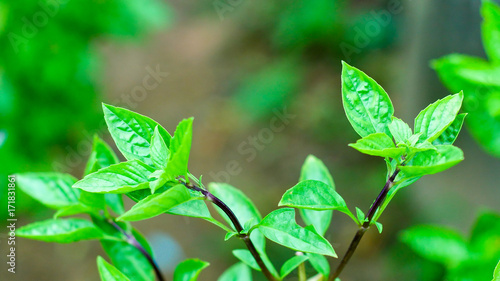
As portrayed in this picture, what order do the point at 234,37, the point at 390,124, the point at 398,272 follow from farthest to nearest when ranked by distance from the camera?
1. the point at 234,37
2. the point at 398,272
3. the point at 390,124

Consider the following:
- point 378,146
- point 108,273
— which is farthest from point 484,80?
point 108,273

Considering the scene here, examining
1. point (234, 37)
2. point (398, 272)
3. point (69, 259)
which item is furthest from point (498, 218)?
point (234, 37)

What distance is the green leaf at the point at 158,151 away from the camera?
0.67 metres

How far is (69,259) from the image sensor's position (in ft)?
8.54

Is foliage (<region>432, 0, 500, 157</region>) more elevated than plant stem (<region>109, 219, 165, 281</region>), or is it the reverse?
foliage (<region>432, 0, 500, 157</region>)

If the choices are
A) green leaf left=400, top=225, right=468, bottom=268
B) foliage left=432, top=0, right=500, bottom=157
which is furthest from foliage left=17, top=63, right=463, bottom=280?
green leaf left=400, top=225, right=468, bottom=268

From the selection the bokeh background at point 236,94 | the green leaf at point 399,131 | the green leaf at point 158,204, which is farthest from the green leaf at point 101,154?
the bokeh background at point 236,94

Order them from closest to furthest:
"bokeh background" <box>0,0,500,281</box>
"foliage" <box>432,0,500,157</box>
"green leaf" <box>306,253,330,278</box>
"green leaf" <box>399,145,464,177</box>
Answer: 1. "green leaf" <box>399,145,464,177</box>
2. "green leaf" <box>306,253,330,278</box>
3. "foliage" <box>432,0,500,157</box>
4. "bokeh background" <box>0,0,500,281</box>

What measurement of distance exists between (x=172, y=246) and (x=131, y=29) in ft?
3.94

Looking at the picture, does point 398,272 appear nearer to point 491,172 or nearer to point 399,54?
point 491,172

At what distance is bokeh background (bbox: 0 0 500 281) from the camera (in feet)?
6.25

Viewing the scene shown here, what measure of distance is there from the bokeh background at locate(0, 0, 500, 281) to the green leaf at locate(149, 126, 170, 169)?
130 centimetres

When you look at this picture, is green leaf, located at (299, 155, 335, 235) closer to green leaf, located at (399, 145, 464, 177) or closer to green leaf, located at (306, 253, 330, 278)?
green leaf, located at (306, 253, 330, 278)

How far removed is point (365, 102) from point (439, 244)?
74cm
